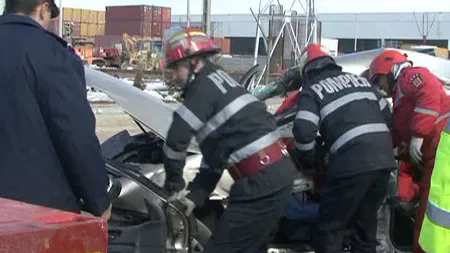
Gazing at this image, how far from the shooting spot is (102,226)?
2.25 meters

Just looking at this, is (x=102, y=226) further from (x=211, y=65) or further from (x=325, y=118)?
(x=325, y=118)

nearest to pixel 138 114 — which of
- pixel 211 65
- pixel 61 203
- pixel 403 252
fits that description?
pixel 211 65

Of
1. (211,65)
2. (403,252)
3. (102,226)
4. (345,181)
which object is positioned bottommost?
(403,252)

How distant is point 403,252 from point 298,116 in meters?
1.29

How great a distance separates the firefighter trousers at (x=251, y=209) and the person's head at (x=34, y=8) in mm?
1587

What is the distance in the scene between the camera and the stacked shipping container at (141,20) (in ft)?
205

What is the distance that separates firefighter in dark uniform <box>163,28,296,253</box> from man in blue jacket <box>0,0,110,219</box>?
1161 mm

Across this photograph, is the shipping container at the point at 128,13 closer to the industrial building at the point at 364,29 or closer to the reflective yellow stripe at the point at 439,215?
the industrial building at the point at 364,29

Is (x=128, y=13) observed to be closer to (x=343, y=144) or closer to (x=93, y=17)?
(x=93, y=17)

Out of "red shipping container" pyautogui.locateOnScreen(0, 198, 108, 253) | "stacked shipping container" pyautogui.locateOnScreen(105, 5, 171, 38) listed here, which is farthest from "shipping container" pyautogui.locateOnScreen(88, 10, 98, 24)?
"red shipping container" pyautogui.locateOnScreen(0, 198, 108, 253)

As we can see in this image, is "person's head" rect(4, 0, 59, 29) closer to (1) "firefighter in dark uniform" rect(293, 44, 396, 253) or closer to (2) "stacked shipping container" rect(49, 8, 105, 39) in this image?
(1) "firefighter in dark uniform" rect(293, 44, 396, 253)

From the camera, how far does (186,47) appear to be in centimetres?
427

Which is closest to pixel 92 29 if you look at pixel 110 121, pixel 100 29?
pixel 100 29

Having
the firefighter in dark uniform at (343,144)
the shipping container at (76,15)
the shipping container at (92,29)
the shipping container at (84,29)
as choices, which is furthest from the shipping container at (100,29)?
the firefighter in dark uniform at (343,144)
